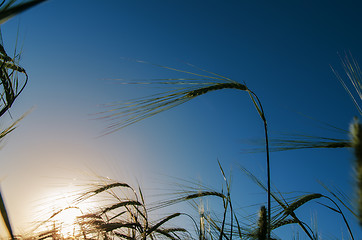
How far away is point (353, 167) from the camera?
0.73 metres

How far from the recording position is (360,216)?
0.67 meters

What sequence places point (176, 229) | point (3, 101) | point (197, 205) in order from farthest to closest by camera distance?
point (176, 229) → point (197, 205) → point (3, 101)

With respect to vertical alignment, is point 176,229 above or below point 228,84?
below

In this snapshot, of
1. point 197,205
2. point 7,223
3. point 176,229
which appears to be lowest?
point 176,229

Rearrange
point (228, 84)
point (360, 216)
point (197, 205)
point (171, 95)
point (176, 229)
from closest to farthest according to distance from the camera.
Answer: point (360, 216) < point (171, 95) < point (228, 84) < point (197, 205) < point (176, 229)

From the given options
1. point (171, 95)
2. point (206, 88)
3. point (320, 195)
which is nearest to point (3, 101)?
point (171, 95)

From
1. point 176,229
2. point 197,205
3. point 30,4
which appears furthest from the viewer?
point 176,229

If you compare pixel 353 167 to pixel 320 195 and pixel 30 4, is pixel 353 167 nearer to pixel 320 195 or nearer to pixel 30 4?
pixel 30 4

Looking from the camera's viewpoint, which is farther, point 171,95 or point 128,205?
point 128,205

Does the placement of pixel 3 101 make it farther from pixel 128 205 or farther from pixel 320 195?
pixel 320 195

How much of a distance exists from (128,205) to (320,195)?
1563 millimetres

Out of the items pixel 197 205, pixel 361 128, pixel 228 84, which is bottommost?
pixel 197 205

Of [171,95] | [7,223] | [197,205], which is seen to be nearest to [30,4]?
[7,223]

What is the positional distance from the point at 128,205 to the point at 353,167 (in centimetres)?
196
